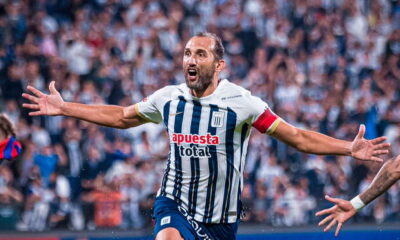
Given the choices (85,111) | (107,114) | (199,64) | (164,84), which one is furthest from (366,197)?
(164,84)

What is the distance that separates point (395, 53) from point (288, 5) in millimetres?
2343

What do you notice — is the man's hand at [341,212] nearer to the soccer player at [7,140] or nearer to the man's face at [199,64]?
the man's face at [199,64]

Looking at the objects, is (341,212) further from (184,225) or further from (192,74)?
(192,74)

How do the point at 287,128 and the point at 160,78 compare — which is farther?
the point at 160,78

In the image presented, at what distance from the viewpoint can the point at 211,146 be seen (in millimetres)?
6594

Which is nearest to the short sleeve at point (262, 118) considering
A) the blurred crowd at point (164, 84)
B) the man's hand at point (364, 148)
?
the man's hand at point (364, 148)

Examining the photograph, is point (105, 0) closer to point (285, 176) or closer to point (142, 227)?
point (285, 176)

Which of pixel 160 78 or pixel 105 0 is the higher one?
pixel 105 0

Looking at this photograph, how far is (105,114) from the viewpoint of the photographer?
696 centimetres

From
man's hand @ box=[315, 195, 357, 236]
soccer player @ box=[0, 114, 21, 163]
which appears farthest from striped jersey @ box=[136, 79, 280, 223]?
soccer player @ box=[0, 114, 21, 163]

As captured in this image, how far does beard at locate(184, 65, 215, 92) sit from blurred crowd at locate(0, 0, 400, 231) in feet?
12.2

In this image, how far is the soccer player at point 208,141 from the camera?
6559 mm

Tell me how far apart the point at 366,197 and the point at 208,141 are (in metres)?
1.31

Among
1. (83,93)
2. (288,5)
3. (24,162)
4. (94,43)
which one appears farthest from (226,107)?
(288,5)
